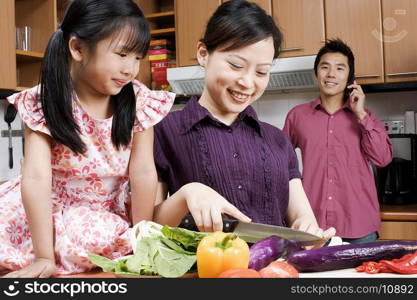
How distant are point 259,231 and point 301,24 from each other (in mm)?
2154

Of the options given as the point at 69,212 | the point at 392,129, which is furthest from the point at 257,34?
the point at 392,129

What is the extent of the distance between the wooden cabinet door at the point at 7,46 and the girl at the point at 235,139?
57.4 inches

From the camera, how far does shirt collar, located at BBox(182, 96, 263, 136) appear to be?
124 centimetres

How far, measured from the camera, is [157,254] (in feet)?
2.82

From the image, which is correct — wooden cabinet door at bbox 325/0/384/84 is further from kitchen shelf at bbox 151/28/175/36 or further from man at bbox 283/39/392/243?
kitchen shelf at bbox 151/28/175/36

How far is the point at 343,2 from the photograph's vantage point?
2801 mm

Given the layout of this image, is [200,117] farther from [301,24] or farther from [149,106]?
[301,24]

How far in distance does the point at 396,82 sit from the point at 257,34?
1.82 metres

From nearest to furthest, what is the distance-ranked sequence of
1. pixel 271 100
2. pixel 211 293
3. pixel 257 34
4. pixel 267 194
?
pixel 211 293 → pixel 257 34 → pixel 267 194 → pixel 271 100

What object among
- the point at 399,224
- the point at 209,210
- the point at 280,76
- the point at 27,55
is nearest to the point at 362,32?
the point at 280,76

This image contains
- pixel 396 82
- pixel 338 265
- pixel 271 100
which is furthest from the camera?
pixel 271 100

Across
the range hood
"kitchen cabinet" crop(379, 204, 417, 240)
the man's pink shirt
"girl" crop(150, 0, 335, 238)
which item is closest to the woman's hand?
"girl" crop(150, 0, 335, 238)

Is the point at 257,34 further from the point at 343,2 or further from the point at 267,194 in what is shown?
the point at 343,2

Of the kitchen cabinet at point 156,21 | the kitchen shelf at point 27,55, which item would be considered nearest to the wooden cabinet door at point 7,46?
the kitchen shelf at point 27,55
